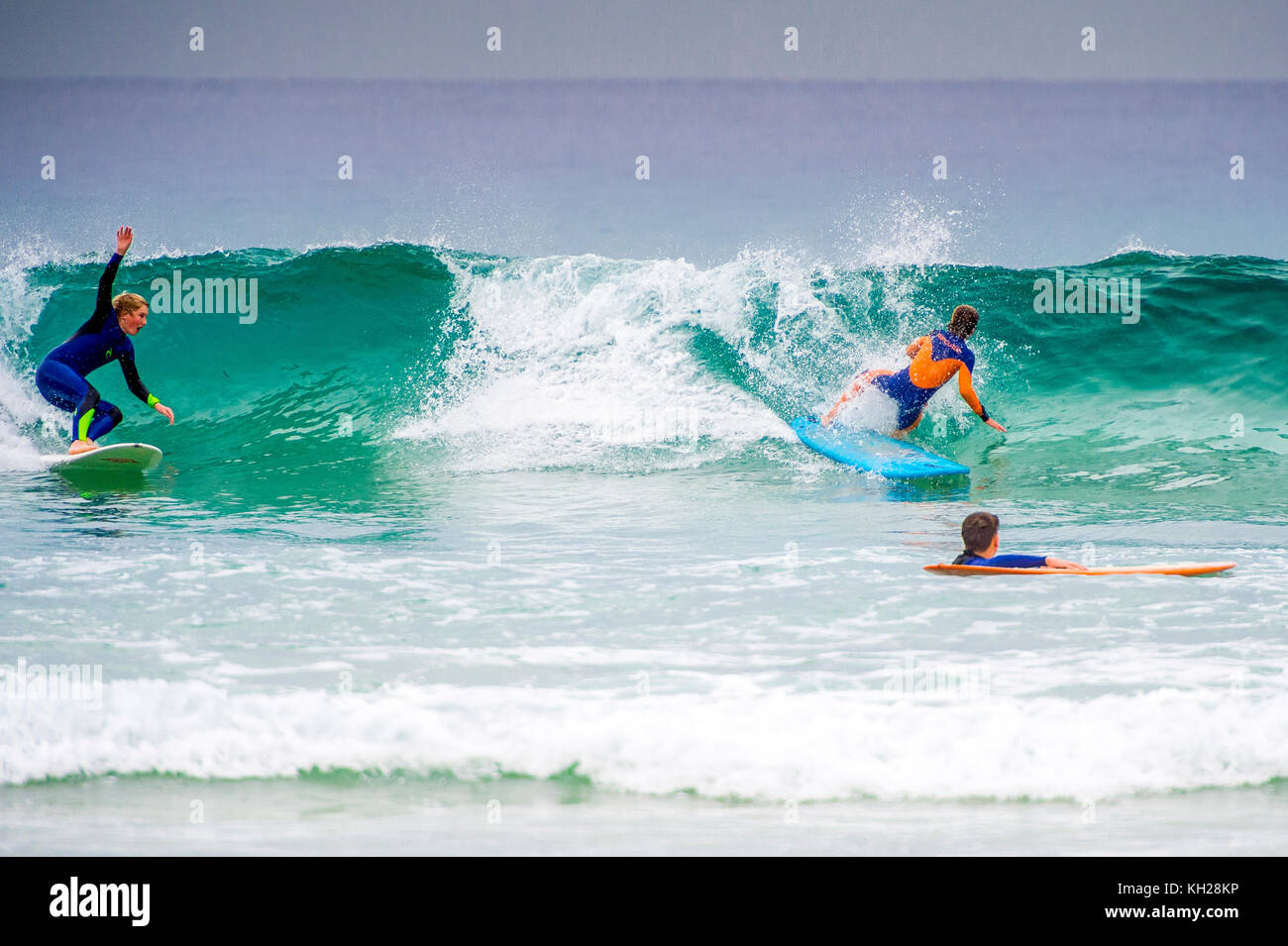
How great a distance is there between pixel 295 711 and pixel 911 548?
2586mm

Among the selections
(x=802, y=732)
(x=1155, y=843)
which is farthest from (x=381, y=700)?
(x=1155, y=843)

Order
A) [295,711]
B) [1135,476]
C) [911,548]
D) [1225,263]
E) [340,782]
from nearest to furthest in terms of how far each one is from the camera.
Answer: [340,782]
[295,711]
[911,548]
[1135,476]
[1225,263]

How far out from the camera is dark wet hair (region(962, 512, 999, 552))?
394cm

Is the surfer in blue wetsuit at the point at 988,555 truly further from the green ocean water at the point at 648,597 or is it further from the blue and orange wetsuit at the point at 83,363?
the blue and orange wetsuit at the point at 83,363

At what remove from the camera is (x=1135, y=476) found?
21.9 ft

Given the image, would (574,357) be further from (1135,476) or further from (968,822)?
(968,822)

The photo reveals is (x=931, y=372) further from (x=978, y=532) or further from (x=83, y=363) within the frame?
(x=83, y=363)

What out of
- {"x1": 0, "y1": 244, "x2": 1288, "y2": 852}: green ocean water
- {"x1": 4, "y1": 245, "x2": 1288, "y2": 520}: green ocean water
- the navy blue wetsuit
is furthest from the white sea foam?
{"x1": 4, "y1": 245, "x2": 1288, "y2": 520}: green ocean water

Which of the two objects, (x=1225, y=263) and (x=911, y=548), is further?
(x=1225, y=263)

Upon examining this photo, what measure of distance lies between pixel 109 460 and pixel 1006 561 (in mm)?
5266

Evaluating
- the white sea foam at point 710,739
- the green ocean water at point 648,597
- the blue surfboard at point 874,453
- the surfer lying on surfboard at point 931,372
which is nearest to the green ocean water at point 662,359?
the green ocean water at point 648,597

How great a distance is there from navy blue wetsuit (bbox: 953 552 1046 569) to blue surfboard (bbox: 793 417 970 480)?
86.5 inches

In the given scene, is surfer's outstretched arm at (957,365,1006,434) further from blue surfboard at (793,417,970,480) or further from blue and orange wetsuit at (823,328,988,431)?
blue surfboard at (793,417,970,480)

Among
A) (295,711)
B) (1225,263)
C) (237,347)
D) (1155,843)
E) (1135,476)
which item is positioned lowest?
(1155,843)
